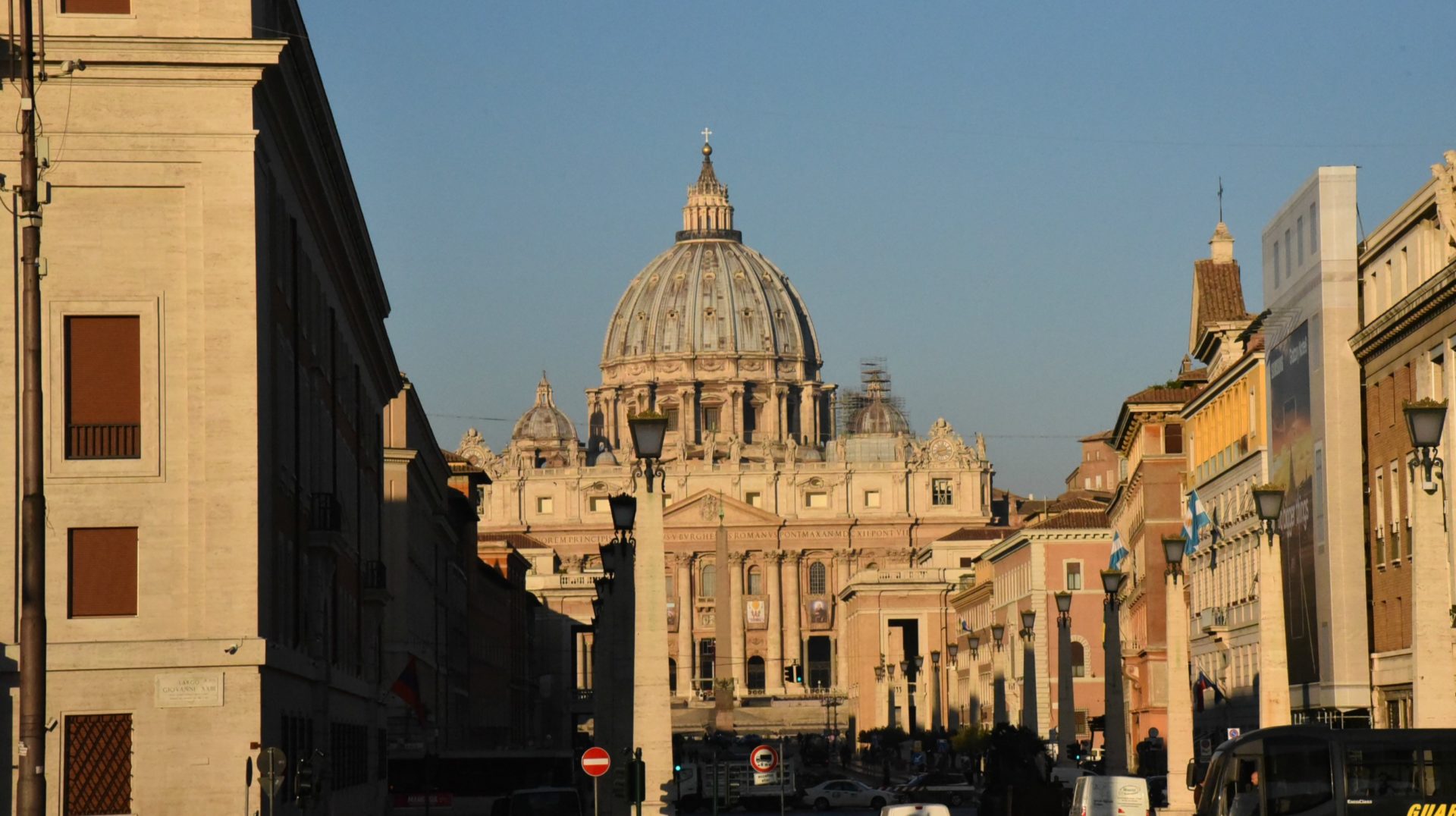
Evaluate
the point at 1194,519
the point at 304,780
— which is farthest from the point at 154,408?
the point at 1194,519

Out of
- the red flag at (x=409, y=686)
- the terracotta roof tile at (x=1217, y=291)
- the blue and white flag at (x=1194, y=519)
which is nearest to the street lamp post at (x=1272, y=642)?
the red flag at (x=409, y=686)

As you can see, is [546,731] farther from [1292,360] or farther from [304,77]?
[304,77]

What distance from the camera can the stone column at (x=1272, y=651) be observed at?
31.4 m

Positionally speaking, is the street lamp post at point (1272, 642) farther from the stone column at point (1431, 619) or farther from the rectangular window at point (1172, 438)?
the rectangular window at point (1172, 438)

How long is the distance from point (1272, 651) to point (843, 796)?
125 ft

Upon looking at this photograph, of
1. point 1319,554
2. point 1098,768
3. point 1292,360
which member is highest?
point 1292,360

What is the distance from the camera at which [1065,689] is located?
54.9m

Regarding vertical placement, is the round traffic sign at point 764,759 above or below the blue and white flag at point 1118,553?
below

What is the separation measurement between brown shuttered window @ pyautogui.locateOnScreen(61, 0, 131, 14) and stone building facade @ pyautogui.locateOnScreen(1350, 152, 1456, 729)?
21.5 metres

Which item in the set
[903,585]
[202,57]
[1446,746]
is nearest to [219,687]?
[202,57]

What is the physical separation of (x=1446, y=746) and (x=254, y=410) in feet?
45.4

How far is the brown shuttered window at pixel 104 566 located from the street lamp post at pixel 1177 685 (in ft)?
48.7

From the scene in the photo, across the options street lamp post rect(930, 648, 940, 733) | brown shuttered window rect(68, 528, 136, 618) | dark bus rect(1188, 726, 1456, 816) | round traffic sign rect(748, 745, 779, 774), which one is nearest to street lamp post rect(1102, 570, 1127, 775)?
round traffic sign rect(748, 745, 779, 774)

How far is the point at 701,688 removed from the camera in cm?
19888
